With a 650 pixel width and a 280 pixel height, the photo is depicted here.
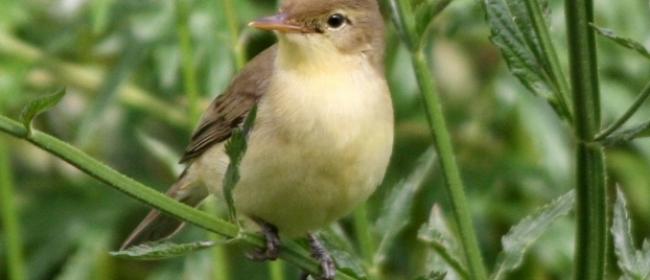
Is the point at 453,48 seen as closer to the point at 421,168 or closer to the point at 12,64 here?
the point at 12,64

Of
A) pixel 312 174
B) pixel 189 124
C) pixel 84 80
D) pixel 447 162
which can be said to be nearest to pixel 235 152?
pixel 447 162

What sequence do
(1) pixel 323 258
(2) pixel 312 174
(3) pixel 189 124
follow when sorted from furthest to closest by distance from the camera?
1. (3) pixel 189 124
2. (2) pixel 312 174
3. (1) pixel 323 258

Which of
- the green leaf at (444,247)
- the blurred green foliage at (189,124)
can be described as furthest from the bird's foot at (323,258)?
the blurred green foliage at (189,124)

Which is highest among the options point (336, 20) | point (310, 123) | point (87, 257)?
point (336, 20)

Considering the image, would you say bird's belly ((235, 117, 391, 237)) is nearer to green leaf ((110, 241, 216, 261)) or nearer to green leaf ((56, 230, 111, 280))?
green leaf ((110, 241, 216, 261))

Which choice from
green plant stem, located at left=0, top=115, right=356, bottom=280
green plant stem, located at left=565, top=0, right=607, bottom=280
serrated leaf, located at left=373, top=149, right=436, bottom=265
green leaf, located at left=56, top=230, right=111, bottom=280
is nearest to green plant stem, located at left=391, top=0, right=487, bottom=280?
green plant stem, located at left=565, top=0, right=607, bottom=280

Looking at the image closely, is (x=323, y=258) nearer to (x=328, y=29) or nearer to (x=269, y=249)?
(x=269, y=249)

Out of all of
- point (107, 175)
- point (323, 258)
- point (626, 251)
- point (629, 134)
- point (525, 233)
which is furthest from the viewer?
point (323, 258)
